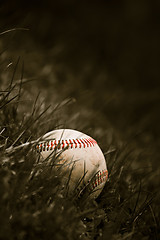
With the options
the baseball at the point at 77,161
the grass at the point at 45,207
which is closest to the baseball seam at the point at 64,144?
the baseball at the point at 77,161

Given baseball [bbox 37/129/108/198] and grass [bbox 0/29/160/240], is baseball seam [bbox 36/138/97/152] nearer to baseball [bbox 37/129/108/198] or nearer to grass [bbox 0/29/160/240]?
baseball [bbox 37/129/108/198]

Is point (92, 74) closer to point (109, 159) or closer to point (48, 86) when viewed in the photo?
point (48, 86)

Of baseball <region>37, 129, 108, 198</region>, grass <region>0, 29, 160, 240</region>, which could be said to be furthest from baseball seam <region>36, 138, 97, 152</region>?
grass <region>0, 29, 160, 240</region>

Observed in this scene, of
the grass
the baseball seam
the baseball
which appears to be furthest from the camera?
the baseball seam

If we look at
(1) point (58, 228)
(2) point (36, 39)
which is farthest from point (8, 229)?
(2) point (36, 39)

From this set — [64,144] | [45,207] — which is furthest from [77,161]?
[45,207]

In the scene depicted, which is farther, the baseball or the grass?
the baseball

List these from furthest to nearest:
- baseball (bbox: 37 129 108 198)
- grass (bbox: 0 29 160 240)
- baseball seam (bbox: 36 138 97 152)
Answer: baseball seam (bbox: 36 138 97 152), baseball (bbox: 37 129 108 198), grass (bbox: 0 29 160 240)

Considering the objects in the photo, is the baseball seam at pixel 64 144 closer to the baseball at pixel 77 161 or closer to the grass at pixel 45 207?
the baseball at pixel 77 161

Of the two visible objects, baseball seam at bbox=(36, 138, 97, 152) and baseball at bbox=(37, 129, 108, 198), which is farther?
baseball seam at bbox=(36, 138, 97, 152)
